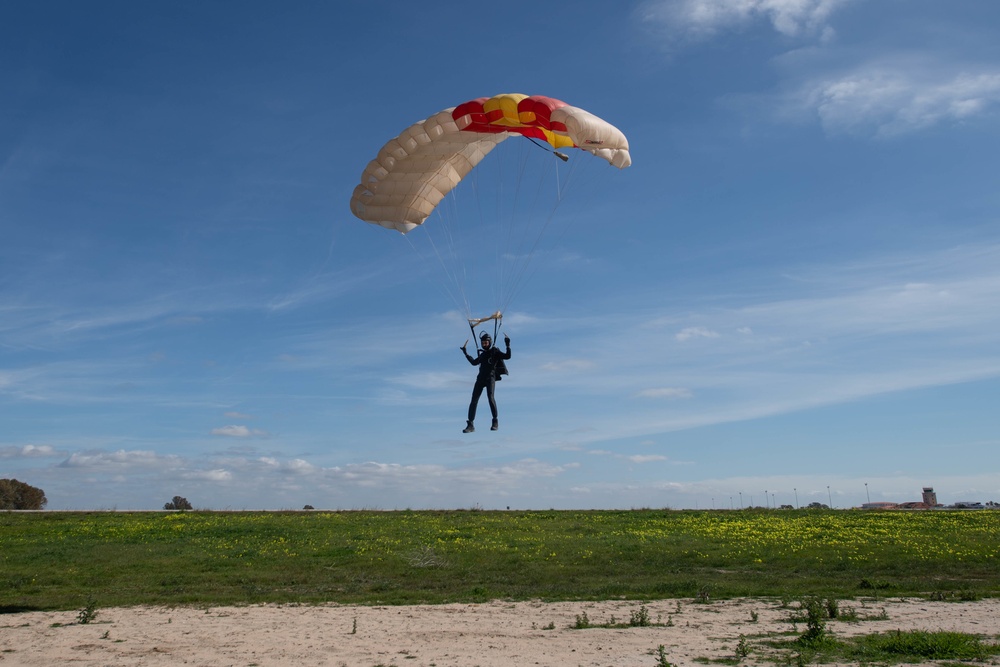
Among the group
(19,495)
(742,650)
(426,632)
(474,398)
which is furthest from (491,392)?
(19,495)

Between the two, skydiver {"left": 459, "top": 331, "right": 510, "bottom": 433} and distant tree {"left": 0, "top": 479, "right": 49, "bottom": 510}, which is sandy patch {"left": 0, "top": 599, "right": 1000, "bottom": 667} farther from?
distant tree {"left": 0, "top": 479, "right": 49, "bottom": 510}

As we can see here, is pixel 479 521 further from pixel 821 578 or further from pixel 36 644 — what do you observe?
pixel 36 644

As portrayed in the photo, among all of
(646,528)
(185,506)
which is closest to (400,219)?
(646,528)

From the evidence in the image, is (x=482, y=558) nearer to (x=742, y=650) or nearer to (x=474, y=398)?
(x=474, y=398)

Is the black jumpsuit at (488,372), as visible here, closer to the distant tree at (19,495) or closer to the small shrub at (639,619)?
the small shrub at (639,619)

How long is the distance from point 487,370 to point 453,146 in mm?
5053

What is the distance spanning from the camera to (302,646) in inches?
464

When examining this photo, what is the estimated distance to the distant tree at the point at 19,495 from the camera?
2474 inches

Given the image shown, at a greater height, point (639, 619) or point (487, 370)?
point (487, 370)

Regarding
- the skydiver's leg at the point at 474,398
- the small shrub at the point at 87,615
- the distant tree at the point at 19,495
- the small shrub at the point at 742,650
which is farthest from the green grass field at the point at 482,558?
the distant tree at the point at 19,495

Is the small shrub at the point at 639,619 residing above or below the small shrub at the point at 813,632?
below

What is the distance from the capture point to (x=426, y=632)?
501 inches

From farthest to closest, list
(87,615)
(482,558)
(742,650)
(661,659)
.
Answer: (482,558), (87,615), (742,650), (661,659)

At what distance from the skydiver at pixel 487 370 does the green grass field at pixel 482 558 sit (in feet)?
12.7
